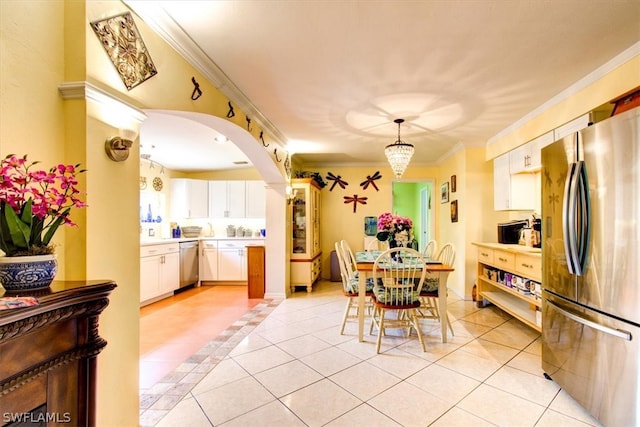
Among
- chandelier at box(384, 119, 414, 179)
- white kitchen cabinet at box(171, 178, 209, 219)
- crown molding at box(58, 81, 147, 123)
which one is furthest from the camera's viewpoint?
white kitchen cabinet at box(171, 178, 209, 219)

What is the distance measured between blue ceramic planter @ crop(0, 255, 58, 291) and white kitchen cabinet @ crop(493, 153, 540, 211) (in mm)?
4492

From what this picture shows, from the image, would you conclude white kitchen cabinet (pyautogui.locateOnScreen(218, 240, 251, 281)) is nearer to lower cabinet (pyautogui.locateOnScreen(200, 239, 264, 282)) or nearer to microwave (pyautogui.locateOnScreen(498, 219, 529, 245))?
lower cabinet (pyautogui.locateOnScreen(200, 239, 264, 282))

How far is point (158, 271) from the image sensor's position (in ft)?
15.1

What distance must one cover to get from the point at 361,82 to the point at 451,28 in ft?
2.83

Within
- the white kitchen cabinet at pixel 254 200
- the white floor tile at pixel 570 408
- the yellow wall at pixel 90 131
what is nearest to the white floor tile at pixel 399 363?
the white floor tile at pixel 570 408

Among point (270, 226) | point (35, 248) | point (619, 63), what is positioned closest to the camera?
point (35, 248)

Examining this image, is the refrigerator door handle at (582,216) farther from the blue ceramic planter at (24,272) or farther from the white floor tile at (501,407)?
the blue ceramic planter at (24,272)

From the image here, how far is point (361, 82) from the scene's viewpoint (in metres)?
2.59

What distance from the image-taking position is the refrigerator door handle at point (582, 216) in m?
1.80

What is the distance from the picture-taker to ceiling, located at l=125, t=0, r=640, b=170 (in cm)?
172

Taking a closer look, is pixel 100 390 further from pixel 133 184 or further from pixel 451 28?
pixel 451 28

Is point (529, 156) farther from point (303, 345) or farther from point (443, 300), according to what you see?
point (303, 345)

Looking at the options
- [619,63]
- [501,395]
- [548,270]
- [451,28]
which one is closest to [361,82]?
[451,28]

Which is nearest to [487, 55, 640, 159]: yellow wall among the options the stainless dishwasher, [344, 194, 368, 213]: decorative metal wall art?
[344, 194, 368, 213]: decorative metal wall art
